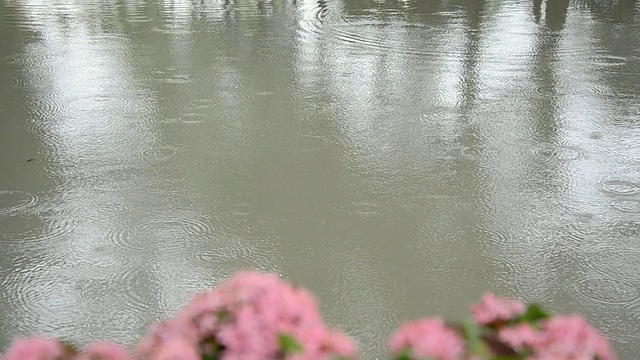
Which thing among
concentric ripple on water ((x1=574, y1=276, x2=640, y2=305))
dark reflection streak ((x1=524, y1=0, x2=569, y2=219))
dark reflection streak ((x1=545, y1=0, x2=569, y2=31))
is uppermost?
dark reflection streak ((x1=545, y1=0, x2=569, y2=31))

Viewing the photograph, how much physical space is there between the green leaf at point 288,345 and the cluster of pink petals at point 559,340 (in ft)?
1.08

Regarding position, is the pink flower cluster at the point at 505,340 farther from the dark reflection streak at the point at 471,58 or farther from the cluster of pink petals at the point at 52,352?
the dark reflection streak at the point at 471,58

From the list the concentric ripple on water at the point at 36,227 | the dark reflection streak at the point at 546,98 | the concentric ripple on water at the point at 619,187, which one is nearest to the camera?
the concentric ripple on water at the point at 36,227

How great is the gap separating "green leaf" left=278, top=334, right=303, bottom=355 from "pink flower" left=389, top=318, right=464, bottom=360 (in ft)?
0.49

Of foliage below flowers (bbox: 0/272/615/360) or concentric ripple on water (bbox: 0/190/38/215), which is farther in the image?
concentric ripple on water (bbox: 0/190/38/215)

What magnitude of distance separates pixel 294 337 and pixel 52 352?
39 cm

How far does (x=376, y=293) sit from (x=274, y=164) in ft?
5.21

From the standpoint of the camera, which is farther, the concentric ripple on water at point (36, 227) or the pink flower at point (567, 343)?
the concentric ripple on water at point (36, 227)

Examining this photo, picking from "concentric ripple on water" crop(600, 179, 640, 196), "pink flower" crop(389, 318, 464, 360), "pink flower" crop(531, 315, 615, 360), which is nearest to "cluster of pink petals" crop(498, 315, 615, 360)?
"pink flower" crop(531, 315, 615, 360)

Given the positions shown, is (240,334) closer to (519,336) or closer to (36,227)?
(519,336)

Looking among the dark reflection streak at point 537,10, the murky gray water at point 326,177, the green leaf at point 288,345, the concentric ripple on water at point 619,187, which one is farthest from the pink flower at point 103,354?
the dark reflection streak at point 537,10

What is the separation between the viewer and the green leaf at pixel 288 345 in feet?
3.15

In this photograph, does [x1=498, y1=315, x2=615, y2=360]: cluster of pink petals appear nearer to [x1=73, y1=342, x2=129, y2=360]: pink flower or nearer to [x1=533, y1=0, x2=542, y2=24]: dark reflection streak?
[x1=73, y1=342, x2=129, y2=360]: pink flower

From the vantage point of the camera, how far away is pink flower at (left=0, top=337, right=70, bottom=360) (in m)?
1.05
